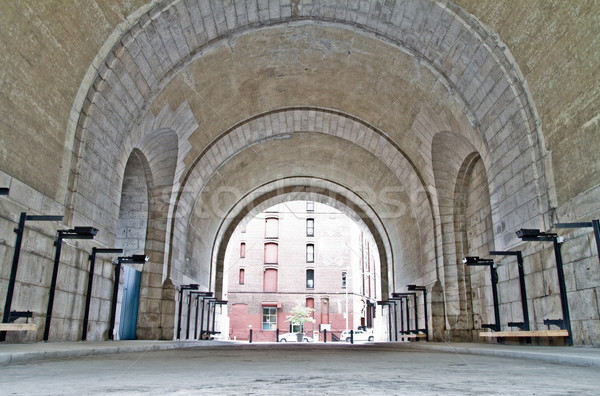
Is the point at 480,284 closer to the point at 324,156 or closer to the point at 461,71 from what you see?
the point at 461,71

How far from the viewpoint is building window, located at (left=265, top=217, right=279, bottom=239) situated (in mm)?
43713

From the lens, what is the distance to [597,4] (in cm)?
661

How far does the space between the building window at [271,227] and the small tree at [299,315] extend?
22.4 ft

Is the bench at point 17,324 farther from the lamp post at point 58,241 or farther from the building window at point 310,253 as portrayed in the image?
the building window at point 310,253

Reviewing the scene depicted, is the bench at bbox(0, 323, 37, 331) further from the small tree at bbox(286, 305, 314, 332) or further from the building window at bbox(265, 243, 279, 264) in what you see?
the building window at bbox(265, 243, 279, 264)

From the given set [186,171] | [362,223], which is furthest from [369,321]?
[186,171]

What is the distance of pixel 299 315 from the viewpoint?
136 feet

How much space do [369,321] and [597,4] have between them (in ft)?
135

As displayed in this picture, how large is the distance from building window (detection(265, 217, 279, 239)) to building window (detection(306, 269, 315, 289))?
14.9 ft

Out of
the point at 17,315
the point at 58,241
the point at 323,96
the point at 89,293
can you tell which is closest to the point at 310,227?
the point at 323,96

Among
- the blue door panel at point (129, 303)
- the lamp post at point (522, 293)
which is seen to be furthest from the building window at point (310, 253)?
the lamp post at point (522, 293)

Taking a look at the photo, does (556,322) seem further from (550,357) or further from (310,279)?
(310,279)

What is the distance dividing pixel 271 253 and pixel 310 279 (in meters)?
4.33

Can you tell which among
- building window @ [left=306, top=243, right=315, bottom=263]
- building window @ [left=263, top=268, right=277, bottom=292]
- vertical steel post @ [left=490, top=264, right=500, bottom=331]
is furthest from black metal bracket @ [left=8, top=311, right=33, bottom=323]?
building window @ [left=306, top=243, right=315, bottom=263]
